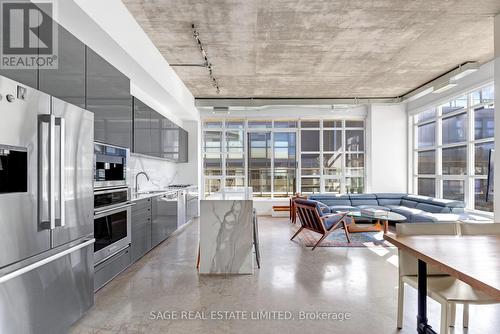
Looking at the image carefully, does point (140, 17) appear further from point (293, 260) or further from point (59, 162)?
point (293, 260)

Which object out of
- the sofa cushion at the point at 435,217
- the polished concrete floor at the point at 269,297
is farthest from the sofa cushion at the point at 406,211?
the polished concrete floor at the point at 269,297

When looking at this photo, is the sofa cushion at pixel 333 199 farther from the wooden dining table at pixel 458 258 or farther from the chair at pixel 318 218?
the wooden dining table at pixel 458 258

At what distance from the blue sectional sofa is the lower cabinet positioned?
475cm

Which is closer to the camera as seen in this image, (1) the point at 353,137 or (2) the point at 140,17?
(2) the point at 140,17

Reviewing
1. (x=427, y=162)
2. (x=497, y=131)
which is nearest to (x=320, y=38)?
(x=497, y=131)

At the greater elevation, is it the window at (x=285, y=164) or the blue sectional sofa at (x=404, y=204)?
the window at (x=285, y=164)

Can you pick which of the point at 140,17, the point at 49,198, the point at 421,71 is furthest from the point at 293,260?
the point at 421,71

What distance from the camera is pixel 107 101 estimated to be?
3.23m

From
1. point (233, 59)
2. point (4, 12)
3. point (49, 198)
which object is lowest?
point (49, 198)

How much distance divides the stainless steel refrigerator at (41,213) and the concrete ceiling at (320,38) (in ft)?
6.93

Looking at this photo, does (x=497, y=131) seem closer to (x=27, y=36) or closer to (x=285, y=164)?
(x=27, y=36)

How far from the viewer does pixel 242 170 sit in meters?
9.06

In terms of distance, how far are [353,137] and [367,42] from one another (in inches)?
191

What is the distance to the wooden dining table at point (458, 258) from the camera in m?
1.39
